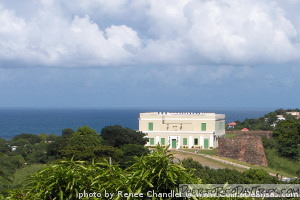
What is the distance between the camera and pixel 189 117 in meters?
42.8

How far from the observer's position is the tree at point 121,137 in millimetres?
39875

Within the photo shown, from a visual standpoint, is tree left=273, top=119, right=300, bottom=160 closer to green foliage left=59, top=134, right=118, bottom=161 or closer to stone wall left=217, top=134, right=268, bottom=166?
stone wall left=217, top=134, right=268, bottom=166

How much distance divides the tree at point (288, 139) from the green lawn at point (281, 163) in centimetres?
61

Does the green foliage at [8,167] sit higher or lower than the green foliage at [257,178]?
lower

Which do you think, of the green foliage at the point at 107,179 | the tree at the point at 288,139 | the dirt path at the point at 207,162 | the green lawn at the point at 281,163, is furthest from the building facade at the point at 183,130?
the green foliage at the point at 107,179

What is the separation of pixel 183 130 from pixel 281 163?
911 cm

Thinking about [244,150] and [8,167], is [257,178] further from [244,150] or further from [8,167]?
[8,167]

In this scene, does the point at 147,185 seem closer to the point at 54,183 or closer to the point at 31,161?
the point at 54,183

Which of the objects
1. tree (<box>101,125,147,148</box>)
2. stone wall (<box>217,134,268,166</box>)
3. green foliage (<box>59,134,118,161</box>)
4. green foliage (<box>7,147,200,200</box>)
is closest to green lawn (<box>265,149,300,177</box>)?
stone wall (<box>217,134,268,166</box>)

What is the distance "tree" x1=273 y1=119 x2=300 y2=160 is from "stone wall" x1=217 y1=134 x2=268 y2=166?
244 centimetres

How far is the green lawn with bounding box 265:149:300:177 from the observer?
35312 mm

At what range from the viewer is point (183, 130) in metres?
42.6

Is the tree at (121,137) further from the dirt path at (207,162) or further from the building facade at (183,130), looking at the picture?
the dirt path at (207,162)

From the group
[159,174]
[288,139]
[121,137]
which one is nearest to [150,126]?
[121,137]
